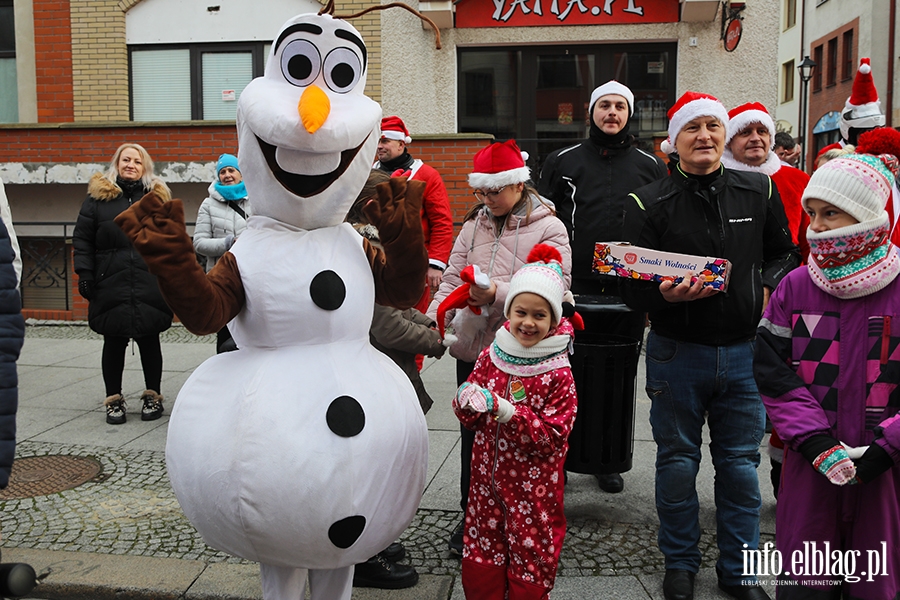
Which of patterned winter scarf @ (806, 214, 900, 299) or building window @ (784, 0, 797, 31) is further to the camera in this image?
building window @ (784, 0, 797, 31)

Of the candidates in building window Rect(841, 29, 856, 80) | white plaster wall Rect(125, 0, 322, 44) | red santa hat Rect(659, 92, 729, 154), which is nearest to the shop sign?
white plaster wall Rect(125, 0, 322, 44)

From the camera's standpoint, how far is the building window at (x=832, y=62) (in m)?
33.9

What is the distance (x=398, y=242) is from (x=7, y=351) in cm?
128

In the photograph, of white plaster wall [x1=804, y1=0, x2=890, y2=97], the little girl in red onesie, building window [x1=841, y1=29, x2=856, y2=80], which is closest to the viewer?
the little girl in red onesie

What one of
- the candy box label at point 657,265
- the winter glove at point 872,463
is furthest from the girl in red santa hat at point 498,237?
the winter glove at point 872,463

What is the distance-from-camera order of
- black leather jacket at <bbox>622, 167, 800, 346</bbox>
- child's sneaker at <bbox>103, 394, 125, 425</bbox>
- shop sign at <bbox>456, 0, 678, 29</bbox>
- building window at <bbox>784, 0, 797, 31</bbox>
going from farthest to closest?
building window at <bbox>784, 0, 797, 31</bbox>, shop sign at <bbox>456, 0, 678, 29</bbox>, child's sneaker at <bbox>103, 394, 125, 425</bbox>, black leather jacket at <bbox>622, 167, 800, 346</bbox>

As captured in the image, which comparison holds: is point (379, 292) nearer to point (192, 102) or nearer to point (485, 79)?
point (485, 79)

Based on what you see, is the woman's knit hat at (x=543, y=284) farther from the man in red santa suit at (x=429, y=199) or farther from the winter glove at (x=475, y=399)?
the man in red santa suit at (x=429, y=199)

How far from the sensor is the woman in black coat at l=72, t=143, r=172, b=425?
6.12 meters

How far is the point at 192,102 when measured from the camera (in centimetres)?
1150

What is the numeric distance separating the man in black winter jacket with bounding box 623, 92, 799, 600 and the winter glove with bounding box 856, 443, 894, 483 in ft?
2.96

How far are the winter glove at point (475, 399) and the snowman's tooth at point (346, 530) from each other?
0.55m

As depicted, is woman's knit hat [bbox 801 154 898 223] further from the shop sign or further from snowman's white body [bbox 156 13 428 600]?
the shop sign

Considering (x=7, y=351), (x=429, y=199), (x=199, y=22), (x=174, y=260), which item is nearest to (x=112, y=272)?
(x=429, y=199)
